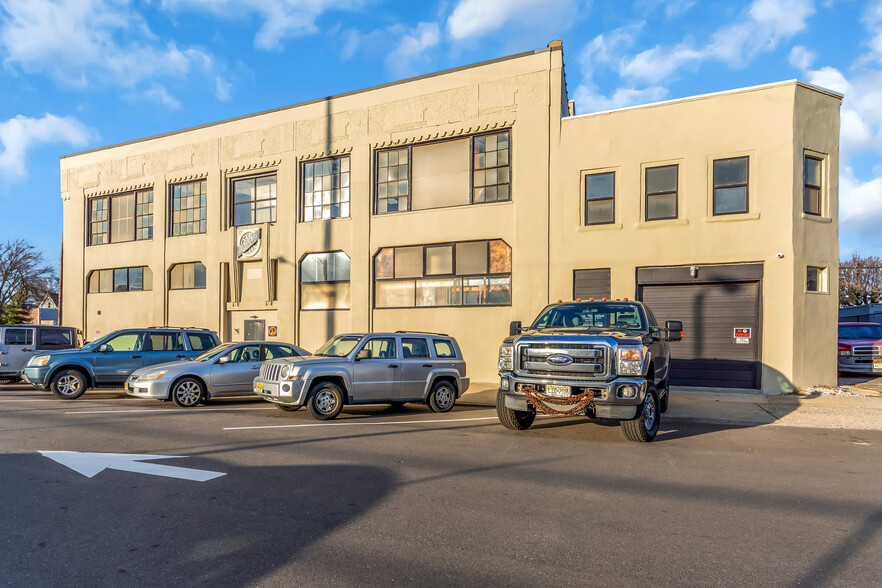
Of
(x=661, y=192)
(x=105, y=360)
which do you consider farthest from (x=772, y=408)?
(x=105, y=360)

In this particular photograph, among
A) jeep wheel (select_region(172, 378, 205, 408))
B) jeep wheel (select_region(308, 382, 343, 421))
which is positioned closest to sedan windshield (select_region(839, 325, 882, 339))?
jeep wheel (select_region(308, 382, 343, 421))

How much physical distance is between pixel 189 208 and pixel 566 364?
66.4ft

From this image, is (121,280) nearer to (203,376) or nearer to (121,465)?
(203,376)

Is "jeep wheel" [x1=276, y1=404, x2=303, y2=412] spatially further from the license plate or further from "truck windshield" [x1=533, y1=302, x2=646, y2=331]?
the license plate

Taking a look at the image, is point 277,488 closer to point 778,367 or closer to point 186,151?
point 778,367

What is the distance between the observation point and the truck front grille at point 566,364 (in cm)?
860

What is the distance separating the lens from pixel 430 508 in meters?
5.42

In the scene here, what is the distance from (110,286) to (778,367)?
2575cm

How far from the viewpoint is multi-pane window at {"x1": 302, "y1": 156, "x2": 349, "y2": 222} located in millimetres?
21156

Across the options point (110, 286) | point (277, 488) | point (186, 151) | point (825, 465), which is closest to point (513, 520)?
point (277, 488)

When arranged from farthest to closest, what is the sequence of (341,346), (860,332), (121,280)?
1. (121,280)
2. (860,332)
3. (341,346)

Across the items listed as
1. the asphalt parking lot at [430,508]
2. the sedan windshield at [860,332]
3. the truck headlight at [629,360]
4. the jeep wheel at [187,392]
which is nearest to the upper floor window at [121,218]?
the jeep wheel at [187,392]

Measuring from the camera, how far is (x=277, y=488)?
6020 millimetres

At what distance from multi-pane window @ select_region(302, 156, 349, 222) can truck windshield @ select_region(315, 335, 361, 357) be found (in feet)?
31.7
